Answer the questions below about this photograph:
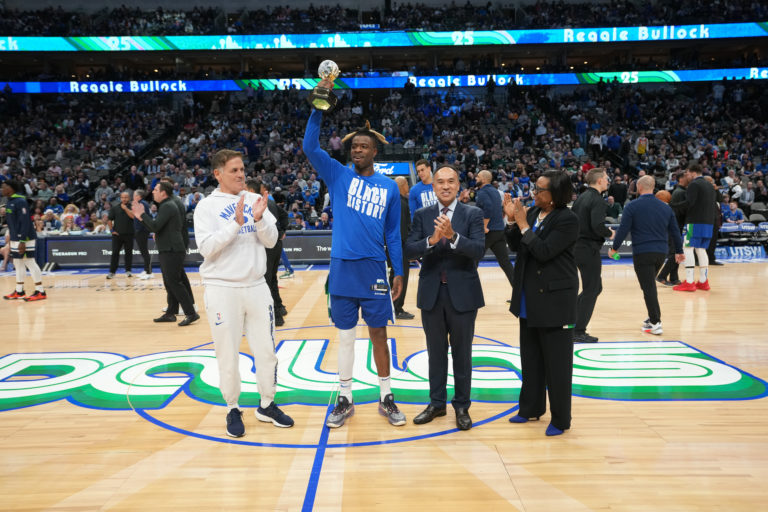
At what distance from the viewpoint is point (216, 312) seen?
3693 mm

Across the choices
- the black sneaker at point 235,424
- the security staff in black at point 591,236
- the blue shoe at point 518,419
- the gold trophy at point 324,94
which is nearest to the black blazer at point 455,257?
the blue shoe at point 518,419

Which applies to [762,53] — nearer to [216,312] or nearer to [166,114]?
[166,114]

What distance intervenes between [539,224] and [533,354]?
944 mm

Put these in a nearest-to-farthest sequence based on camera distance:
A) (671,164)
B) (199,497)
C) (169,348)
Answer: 1. (199,497)
2. (169,348)
3. (671,164)

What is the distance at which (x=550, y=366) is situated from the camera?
3.70 metres

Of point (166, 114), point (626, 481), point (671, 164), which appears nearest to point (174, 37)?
point (166, 114)

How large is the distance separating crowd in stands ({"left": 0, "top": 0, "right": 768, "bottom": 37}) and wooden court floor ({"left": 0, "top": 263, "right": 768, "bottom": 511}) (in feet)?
86.9

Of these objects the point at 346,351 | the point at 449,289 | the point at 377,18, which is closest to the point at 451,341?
the point at 449,289

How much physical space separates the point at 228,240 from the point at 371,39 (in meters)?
27.4

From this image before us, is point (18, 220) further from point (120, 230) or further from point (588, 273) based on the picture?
point (588, 273)

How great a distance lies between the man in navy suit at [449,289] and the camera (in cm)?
378

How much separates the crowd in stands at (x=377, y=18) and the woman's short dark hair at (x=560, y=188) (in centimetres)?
2782

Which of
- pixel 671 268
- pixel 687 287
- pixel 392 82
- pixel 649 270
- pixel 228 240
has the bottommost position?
pixel 687 287

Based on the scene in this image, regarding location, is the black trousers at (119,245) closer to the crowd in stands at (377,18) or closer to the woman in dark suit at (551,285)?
the woman in dark suit at (551,285)
